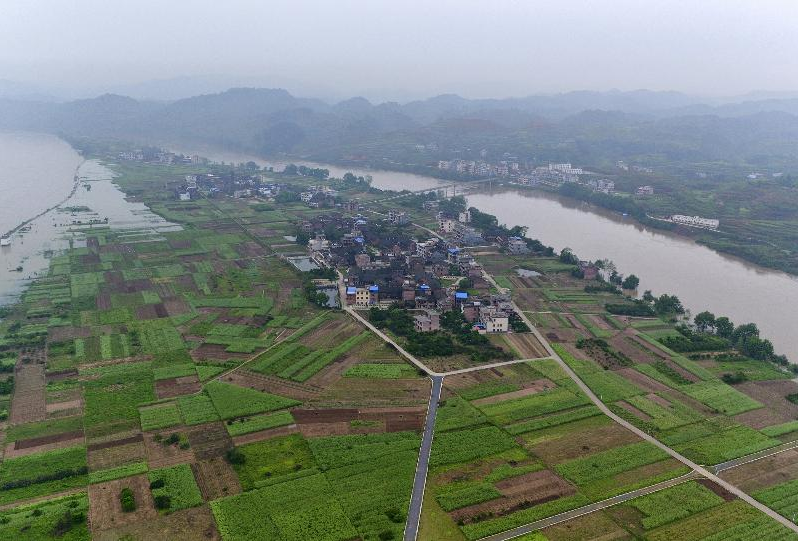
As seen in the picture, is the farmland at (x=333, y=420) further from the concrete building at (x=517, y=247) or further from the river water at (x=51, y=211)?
the concrete building at (x=517, y=247)

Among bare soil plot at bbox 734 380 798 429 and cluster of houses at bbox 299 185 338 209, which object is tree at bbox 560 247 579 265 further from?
cluster of houses at bbox 299 185 338 209

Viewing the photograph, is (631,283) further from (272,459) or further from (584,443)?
(272,459)

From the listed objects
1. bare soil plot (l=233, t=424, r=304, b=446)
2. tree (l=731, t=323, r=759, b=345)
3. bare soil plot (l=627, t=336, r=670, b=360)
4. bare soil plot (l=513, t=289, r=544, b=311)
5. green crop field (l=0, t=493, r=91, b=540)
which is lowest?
green crop field (l=0, t=493, r=91, b=540)

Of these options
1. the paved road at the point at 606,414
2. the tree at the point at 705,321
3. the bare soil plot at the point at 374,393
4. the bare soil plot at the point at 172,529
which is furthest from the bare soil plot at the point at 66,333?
the tree at the point at 705,321

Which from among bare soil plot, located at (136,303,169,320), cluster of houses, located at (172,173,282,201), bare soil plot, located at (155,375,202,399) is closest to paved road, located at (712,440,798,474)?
bare soil plot, located at (155,375,202,399)

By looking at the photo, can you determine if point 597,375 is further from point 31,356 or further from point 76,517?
point 31,356

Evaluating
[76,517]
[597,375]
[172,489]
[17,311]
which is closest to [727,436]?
[597,375]
